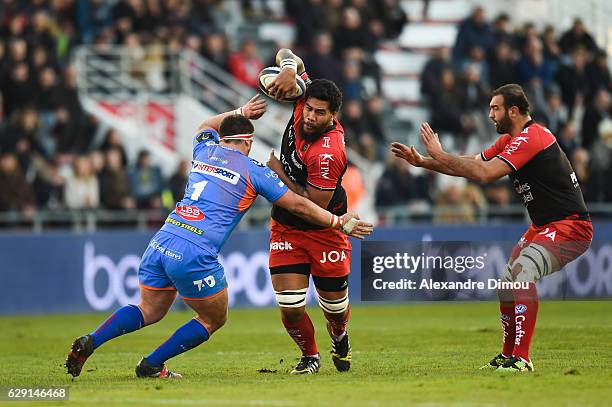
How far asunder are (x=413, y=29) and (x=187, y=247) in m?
20.2

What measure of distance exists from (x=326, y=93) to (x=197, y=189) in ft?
4.84

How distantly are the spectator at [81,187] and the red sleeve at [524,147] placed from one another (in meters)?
11.8

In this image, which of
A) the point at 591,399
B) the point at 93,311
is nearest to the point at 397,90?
the point at 93,311

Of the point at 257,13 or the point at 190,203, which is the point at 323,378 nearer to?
the point at 190,203

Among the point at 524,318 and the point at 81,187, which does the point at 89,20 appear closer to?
the point at 81,187

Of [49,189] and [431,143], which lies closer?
[431,143]

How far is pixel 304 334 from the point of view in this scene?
40.0ft

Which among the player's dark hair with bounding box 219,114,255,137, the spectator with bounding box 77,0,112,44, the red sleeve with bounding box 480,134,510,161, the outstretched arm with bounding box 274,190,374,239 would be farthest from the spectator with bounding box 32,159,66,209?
the outstretched arm with bounding box 274,190,374,239

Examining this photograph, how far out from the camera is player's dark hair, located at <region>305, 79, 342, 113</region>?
11781mm

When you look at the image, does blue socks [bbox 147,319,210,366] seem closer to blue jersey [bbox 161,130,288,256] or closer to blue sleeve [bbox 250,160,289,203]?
blue jersey [bbox 161,130,288,256]

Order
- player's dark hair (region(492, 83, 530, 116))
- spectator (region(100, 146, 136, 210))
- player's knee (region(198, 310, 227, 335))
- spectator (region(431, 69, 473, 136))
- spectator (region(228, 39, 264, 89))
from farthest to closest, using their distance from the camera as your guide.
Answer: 1. spectator (region(431, 69, 473, 136))
2. spectator (region(228, 39, 264, 89))
3. spectator (region(100, 146, 136, 210))
4. player's dark hair (region(492, 83, 530, 116))
5. player's knee (region(198, 310, 227, 335))

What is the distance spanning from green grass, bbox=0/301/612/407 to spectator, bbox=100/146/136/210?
90.8 inches

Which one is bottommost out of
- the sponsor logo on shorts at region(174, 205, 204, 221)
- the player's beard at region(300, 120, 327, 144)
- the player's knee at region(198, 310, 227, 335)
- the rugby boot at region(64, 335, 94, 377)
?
the rugby boot at region(64, 335, 94, 377)

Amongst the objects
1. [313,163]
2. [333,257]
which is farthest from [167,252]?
[333,257]
